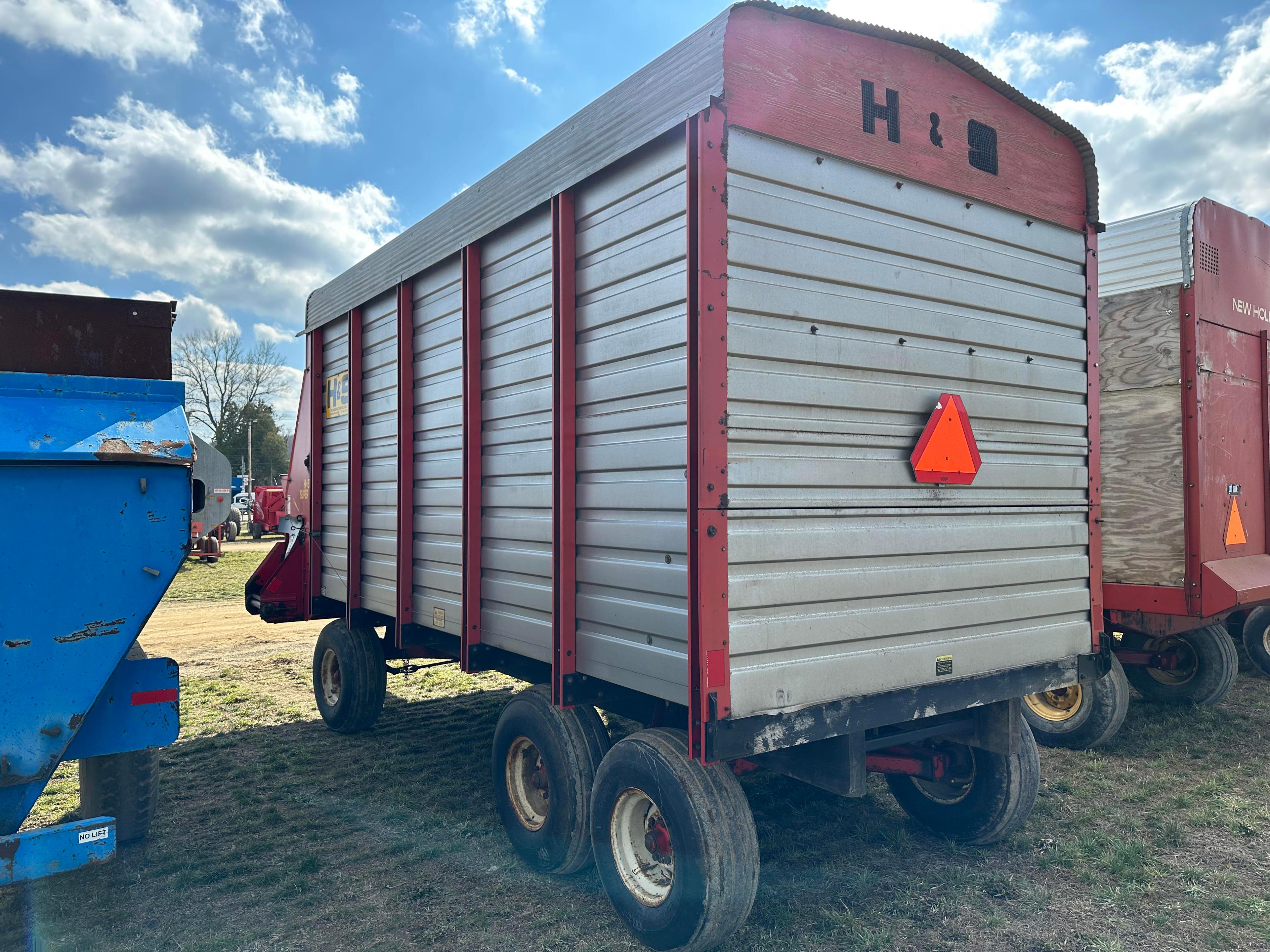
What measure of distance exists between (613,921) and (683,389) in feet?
7.37

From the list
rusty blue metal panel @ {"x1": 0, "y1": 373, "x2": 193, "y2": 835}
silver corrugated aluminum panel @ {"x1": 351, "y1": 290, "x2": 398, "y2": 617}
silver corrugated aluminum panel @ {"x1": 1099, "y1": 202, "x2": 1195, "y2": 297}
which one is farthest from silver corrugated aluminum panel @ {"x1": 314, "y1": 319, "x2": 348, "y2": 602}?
silver corrugated aluminum panel @ {"x1": 1099, "y1": 202, "x2": 1195, "y2": 297}

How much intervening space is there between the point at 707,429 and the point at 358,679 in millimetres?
4163

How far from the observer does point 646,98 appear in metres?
3.06

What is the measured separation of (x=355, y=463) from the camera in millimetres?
5602

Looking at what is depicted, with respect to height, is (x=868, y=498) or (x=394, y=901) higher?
(x=868, y=498)

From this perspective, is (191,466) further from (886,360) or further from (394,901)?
(886,360)

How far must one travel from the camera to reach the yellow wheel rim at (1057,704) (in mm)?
5598

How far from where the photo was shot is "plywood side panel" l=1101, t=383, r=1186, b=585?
18.2 ft

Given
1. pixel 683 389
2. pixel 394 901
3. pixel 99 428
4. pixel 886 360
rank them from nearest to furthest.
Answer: pixel 683 389 < pixel 99 428 < pixel 886 360 < pixel 394 901

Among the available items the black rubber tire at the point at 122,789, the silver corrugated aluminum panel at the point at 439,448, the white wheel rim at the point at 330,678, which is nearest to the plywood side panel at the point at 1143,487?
the silver corrugated aluminum panel at the point at 439,448

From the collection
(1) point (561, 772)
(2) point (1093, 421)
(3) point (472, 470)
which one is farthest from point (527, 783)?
(2) point (1093, 421)

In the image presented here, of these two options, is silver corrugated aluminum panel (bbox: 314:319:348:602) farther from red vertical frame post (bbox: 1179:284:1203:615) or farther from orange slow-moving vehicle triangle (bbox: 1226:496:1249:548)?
orange slow-moving vehicle triangle (bbox: 1226:496:1249:548)

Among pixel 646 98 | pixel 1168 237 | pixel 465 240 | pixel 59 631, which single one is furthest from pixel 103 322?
pixel 1168 237

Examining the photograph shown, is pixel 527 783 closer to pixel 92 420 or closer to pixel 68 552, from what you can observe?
pixel 68 552
